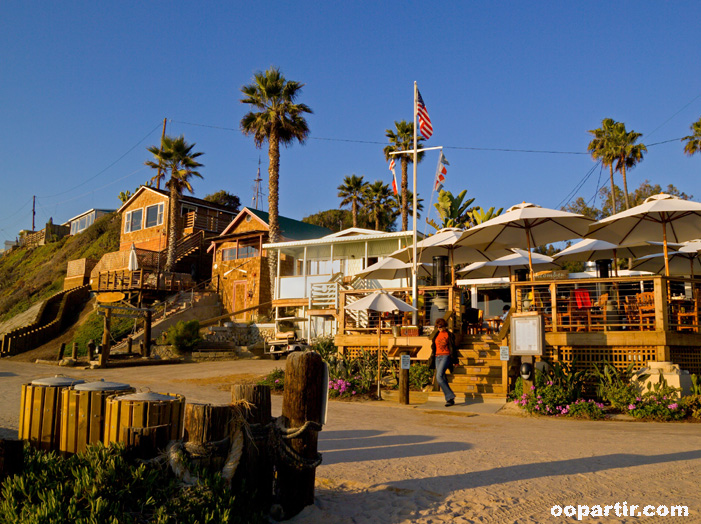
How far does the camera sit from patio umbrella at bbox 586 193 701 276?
12.5 meters

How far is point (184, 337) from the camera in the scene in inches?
976

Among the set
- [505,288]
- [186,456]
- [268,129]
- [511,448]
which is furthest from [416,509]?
[268,129]

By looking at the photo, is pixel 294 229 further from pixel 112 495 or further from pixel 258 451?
pixel 112 495

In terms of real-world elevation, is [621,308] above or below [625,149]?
below

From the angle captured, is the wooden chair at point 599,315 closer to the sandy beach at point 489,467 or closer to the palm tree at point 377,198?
the sandy beach at point 489,467

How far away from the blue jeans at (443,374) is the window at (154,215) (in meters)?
33.1

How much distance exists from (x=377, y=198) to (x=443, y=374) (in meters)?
33.0

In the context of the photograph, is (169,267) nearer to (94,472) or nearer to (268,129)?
(268,129)

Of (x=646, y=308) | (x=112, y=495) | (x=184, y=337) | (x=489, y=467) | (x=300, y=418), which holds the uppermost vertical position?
(x=646, y=308)

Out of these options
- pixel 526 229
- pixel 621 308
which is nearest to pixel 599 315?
pixel 621 308

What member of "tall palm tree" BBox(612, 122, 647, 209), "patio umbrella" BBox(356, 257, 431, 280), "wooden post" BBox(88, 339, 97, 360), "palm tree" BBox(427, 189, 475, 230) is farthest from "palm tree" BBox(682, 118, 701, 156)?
"wooden post" BBox(88, 339, 97, 360)

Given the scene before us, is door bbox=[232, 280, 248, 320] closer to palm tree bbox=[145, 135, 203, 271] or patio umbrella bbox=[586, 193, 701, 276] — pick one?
palm tree bbox=[145, 135, 203, 271]

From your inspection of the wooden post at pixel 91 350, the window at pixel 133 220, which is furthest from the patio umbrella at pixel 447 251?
the window at pixel 133 220

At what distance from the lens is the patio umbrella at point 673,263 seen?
57.6ft
